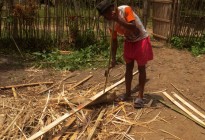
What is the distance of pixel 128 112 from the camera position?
4902 mm

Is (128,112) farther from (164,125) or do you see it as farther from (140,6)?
(140,6)

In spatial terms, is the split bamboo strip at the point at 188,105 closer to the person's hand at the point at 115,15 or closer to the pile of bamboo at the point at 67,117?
the pile of bamboo at the point at 67,117

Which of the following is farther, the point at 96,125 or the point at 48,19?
the point at 48,19

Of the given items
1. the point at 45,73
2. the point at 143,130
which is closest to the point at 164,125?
the point at 143,130

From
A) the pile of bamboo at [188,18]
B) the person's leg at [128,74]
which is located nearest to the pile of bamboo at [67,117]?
the person's leg at [128,74]

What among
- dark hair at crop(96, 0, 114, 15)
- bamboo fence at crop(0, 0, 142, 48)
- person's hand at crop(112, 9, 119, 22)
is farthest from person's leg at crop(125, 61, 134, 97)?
bamboo fence at crop(0, 0, 142, 48)

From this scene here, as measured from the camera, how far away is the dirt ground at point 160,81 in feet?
14.5

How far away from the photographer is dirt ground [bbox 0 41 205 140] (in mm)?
4414

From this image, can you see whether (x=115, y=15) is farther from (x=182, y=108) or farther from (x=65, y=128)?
(x=182, y=108)

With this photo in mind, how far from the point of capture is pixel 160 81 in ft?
20.4

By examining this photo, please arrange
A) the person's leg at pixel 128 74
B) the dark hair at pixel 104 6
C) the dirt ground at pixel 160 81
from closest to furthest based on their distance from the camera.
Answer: the dark hair at pixel 104 6
the dirt ground at pixel 160 81
the person's leg at pixel 128 74

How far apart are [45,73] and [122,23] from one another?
2.80 m

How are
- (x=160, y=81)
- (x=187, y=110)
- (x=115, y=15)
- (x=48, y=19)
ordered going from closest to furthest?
(x=115, y=15)
(x=187, y=110)
(x=160, y=81)
(x=48, y=19)

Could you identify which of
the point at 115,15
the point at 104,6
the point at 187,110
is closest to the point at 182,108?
the point at 187,110
